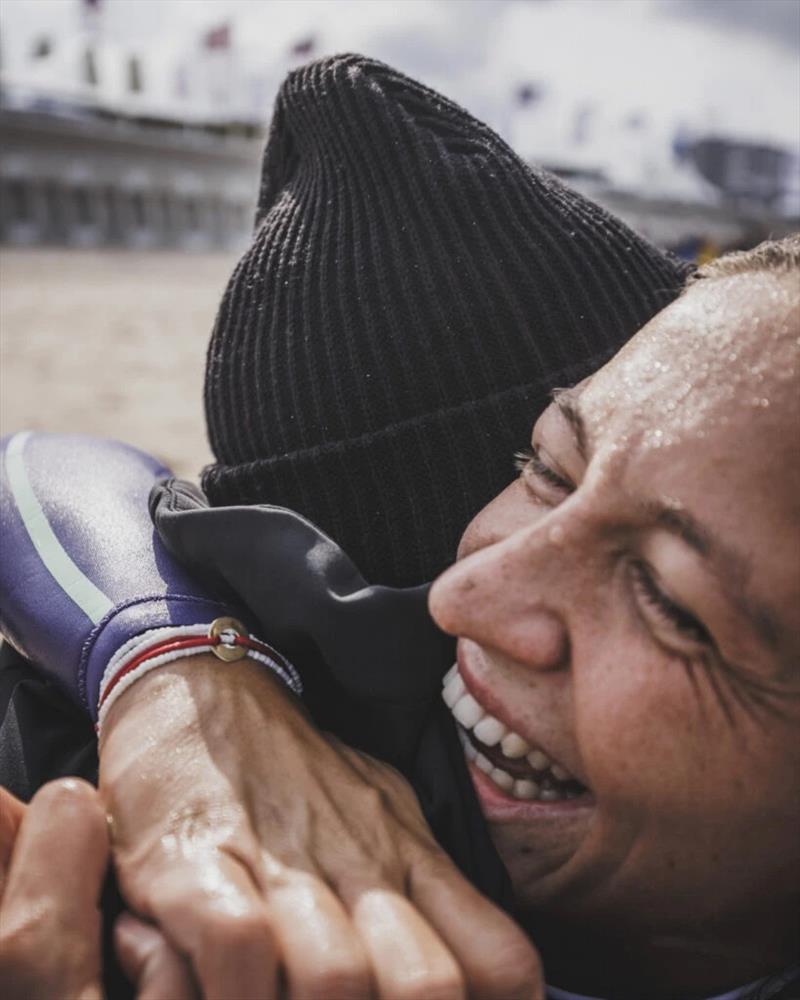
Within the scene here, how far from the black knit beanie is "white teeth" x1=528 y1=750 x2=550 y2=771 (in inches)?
18.9

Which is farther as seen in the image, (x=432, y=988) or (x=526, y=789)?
(x=526, y=789)

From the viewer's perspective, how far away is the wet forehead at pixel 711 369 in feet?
3.51

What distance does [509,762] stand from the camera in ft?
4.27

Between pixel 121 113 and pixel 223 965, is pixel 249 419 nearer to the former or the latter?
pixel 223 965

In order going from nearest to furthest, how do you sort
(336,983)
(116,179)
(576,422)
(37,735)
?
1. (336,983)
2. (576,422)
3. (37,735)
4. (116,179)

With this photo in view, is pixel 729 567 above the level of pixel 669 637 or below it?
above

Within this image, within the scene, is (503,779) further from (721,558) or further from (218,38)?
(218,38)

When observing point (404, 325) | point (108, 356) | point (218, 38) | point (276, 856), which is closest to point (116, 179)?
point (218, 38)

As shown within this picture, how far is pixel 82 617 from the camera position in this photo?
1562 millimetres

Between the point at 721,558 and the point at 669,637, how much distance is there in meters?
0.12

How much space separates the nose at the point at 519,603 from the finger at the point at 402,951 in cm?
33

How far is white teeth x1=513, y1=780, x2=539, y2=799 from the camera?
4.17ft

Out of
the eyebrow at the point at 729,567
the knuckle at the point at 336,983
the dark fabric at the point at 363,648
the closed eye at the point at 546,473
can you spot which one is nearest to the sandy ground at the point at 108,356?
the dark fabric at the point at 363,648

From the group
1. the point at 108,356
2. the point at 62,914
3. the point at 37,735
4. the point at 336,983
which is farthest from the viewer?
the point at 108,356
